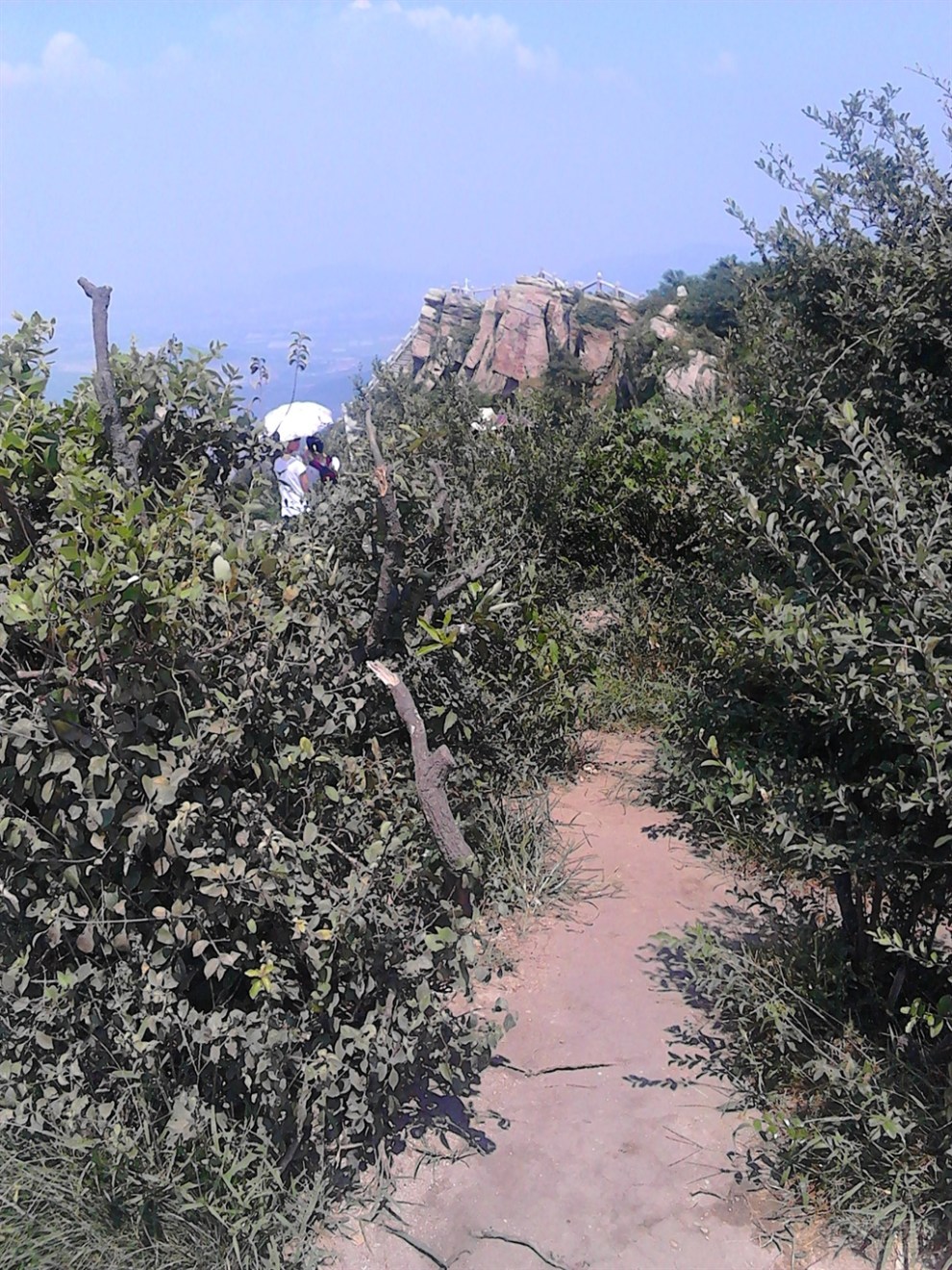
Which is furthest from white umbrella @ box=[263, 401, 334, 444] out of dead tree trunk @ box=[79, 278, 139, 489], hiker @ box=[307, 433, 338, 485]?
Result: dead tree trunk @ box=[79, 278, 139, 489]

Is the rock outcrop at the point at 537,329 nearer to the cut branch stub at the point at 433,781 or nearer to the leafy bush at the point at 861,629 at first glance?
the leafy bush at the point at 861,629

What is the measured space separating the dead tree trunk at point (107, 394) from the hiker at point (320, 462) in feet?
2.70

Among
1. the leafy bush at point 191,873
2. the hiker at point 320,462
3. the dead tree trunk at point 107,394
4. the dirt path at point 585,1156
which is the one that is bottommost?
the dirt path at point 585,1156

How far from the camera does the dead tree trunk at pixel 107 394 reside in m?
2.83

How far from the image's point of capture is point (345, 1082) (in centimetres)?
245

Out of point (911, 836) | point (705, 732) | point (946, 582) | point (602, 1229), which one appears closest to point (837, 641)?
point (946, 582)

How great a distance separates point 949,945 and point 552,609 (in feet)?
9.80

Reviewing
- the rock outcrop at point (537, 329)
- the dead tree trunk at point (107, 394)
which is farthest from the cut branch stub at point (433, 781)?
the rock outcrop at point (537, 329)

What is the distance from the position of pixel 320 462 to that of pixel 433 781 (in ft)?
9.02

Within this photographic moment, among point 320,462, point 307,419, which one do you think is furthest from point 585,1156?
point 307,419

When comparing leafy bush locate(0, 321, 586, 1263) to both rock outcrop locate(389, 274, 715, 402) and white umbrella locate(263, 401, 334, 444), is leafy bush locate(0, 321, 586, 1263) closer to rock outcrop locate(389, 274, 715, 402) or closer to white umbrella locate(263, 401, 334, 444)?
white umbrella locate(263, 401, 334, 444)

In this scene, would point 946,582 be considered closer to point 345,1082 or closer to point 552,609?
point 345,1082

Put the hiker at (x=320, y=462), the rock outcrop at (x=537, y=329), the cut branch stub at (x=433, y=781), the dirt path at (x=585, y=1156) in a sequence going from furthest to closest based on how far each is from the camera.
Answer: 1. the rock outcrop at (x=537, y=329)
2. the hiker at (x=320, y=462)
3. the cut branch stub at (x=433, y=781)
4. the dirt path at (x=585, y=1156)

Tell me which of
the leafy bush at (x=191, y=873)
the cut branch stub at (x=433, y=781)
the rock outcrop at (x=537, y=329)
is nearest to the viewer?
the leafy bush at (x=191, y=873)
